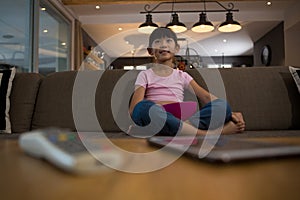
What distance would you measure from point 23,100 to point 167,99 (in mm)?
888

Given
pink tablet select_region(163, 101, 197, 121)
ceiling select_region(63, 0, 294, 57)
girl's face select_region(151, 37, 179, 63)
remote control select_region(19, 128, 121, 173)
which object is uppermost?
ceiling select_region(63, 0, 294, 57)

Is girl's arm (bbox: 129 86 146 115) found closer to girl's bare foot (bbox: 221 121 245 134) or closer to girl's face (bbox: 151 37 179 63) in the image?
girl's face (bbox: 151 37 179 63)

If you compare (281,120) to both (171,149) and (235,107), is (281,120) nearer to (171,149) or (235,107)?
(235,107)

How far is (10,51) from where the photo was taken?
135 inches

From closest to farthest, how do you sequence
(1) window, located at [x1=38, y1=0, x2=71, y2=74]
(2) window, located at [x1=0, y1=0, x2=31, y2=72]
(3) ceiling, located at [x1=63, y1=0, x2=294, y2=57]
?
1. (2) window, located at [x1=0, y1=0, x2=31, y2=72]
2. (1) window, located at [x1=38, y1=0, x2=71, y2=74]
3. (3) ceiling, located at [x1=63, y1=0, x2=294, y2=57]

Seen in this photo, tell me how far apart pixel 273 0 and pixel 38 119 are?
14.1ft

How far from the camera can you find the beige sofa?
1.79 m

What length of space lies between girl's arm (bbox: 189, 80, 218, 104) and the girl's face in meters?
0.25

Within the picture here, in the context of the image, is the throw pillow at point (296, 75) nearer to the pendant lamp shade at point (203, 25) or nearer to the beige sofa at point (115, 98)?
the beige sofa at point (115, 98)

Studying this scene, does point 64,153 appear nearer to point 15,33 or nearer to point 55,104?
point 55,104

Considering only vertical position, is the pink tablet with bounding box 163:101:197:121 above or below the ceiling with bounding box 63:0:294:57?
below

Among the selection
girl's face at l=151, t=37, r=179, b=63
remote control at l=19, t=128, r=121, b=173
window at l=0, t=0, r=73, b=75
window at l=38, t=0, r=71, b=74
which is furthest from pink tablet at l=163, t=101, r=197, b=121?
window at l=38, t=0, r=71, b=74

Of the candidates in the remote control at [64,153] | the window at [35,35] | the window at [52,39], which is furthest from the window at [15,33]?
the remote control at [64,153]

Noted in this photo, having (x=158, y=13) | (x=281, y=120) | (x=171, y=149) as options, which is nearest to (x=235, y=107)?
(x=281, y=120)
